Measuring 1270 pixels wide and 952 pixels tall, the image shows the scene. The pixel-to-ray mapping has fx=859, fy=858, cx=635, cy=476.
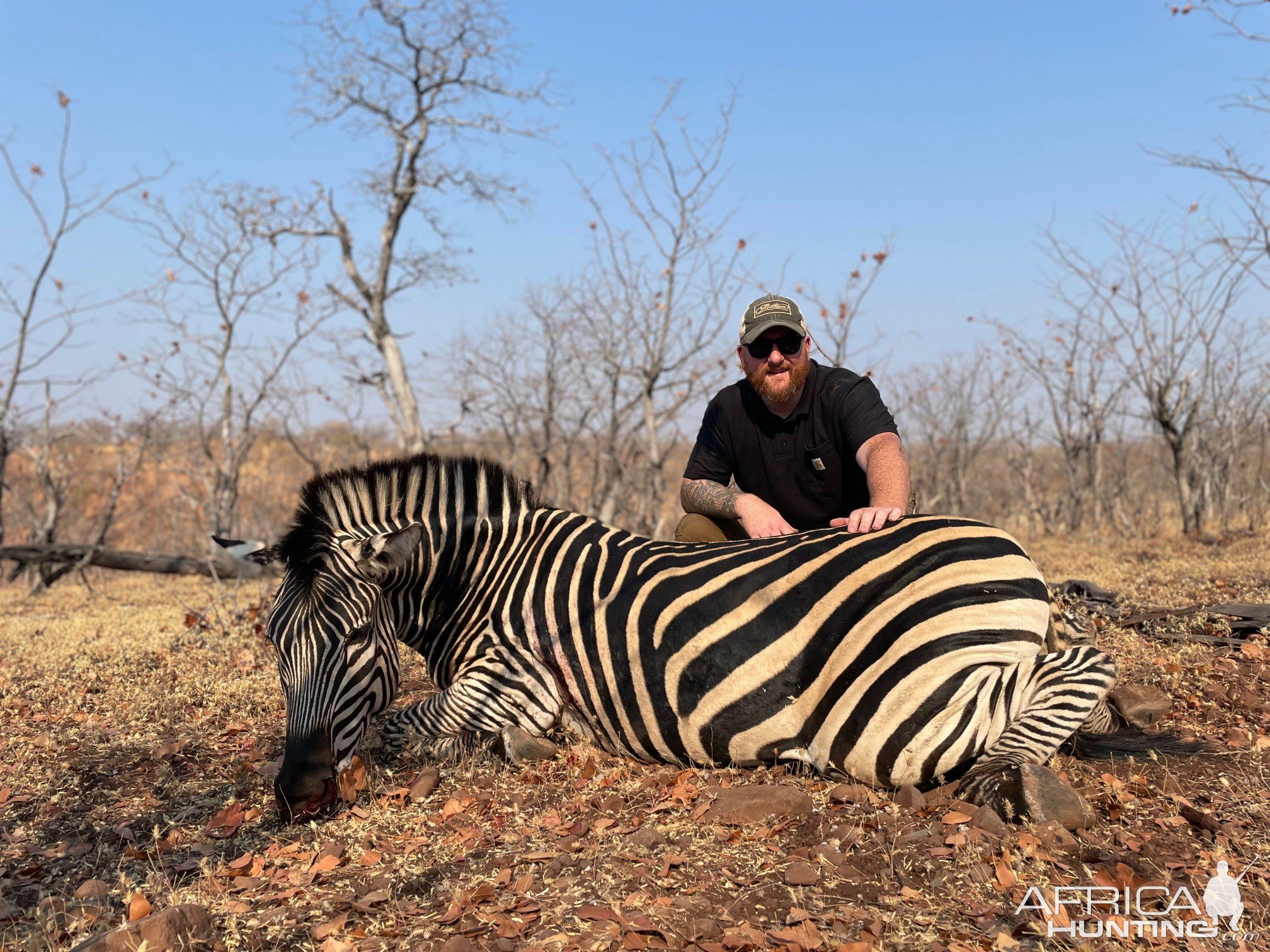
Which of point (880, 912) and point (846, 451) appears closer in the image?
point (880, 912)

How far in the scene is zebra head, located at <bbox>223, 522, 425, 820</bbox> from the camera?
3.23 m

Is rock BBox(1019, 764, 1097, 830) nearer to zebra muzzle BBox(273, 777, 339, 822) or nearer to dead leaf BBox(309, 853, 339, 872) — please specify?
dead leaf BBox(309, 853, 339, 872)

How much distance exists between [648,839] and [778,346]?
250cm

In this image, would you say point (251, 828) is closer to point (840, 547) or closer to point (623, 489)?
point (840, 547)

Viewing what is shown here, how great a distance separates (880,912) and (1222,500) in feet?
45.1

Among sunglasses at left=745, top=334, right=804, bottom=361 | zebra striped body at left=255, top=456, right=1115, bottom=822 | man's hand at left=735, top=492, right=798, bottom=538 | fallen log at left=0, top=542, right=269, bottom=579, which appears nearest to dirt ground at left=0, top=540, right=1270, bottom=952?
zebra striped body at left=255, top=456, right=1115, bottom=822

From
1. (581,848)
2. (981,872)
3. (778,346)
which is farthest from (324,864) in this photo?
(778,346)

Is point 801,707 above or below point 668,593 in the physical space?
below

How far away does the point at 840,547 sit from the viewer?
3.38 meters

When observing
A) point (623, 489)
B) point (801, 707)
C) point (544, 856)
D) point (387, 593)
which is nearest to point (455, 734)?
point (387, 593)

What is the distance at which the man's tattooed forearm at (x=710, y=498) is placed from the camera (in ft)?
14.8

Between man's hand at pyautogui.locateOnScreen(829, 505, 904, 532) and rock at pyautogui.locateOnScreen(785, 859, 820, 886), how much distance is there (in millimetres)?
1342

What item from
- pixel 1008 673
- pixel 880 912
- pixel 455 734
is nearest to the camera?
pixel 880 912

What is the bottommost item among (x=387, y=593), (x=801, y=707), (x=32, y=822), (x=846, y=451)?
(x=32, y=822)
